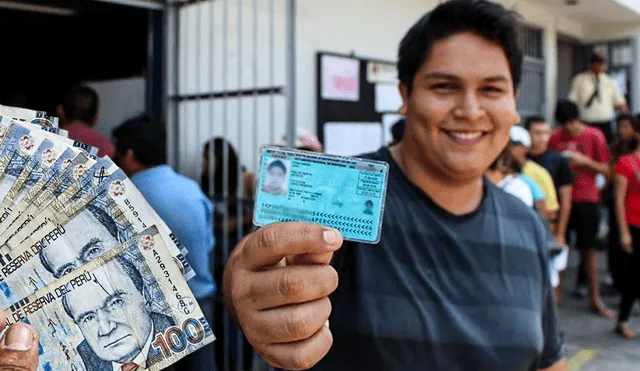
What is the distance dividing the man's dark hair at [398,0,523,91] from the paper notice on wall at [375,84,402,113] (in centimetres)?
382

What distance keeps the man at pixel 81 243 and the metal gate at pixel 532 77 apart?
7696 millimetres

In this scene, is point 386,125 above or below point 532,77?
below

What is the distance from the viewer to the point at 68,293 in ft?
2.57

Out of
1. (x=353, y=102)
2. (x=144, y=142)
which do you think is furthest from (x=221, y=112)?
(x=353, y=102)

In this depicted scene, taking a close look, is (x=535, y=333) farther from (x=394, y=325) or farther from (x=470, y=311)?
(x=394, y=325)

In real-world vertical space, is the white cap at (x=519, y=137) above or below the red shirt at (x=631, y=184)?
above

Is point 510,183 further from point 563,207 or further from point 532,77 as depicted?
point 532,77

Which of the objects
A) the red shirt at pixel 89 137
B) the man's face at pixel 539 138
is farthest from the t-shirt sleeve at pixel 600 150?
the red shirt at pixel 89 137

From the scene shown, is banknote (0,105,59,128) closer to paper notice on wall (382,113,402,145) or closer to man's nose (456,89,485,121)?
man's nose (456,89,485,121)

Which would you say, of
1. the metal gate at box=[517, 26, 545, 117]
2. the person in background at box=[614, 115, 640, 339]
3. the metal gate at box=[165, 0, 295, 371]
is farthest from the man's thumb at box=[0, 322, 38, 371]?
the metal gate at box=[517, 26, 545, 117]

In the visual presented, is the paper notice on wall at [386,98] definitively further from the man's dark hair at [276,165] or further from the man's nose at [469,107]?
the man's dark hair at [276,165]

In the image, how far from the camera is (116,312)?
790mm

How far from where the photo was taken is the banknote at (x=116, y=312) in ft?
2.55

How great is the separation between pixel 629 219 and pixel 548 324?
4.01m
